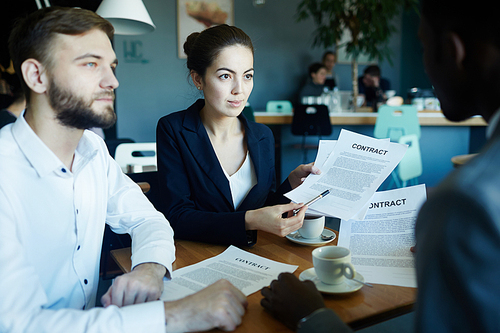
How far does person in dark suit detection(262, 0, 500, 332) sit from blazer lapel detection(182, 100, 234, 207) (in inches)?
36.7

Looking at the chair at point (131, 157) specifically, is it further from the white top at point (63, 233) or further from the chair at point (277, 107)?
the chair at point (277, 107)

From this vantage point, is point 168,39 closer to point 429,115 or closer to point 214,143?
point 429,115

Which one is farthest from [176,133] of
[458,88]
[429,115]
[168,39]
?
[168,39]

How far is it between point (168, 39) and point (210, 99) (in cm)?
444

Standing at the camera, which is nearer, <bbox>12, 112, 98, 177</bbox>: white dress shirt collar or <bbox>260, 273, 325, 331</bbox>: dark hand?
<bbox>260, 273, 325, 331</bbox>: dark hand

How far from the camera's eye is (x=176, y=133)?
4.41ft

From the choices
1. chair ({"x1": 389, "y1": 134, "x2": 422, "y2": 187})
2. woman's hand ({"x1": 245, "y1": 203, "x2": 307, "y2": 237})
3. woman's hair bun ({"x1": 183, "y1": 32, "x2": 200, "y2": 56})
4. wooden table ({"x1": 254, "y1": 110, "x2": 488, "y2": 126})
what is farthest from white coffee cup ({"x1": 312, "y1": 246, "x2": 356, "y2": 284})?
wooden table ({"x1": 254, "y1": 110, "x2": 488, "y2": 126})

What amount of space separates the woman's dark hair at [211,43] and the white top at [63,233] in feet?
1.74

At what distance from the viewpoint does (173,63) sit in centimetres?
549

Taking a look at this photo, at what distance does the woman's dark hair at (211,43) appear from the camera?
1372 millimetres

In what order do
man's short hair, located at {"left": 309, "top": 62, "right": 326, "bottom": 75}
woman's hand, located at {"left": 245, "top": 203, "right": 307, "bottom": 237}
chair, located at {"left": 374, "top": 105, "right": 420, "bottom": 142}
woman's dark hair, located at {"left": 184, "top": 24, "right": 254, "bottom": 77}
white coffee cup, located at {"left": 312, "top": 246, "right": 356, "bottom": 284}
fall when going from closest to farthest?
white coffee cup, located at {"left": 312, "top": 246, "right": 356, "bottom": 284}, woman's hand, located at {"left": 245, "top": 203, "right": 307, "bottom": 237}, woman's dark hair, located at {"left": 184, "top": 24, "right": 254, "bottom": 77}, chair, located at {"left": 374, "top": 105, "right": 420, "bottom": 142}, man's short hair, located at {"left": 309, "top": 62, "right": 326, "bottom": 75}

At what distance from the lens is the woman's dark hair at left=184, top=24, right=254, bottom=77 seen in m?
1.37

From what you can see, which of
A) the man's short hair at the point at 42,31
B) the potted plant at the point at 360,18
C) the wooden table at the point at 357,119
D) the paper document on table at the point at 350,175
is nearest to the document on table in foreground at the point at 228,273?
the paper document on table at the point at 350,175

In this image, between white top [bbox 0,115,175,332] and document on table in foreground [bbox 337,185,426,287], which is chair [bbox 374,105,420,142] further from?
white top [bbox 0,115,175,332]
